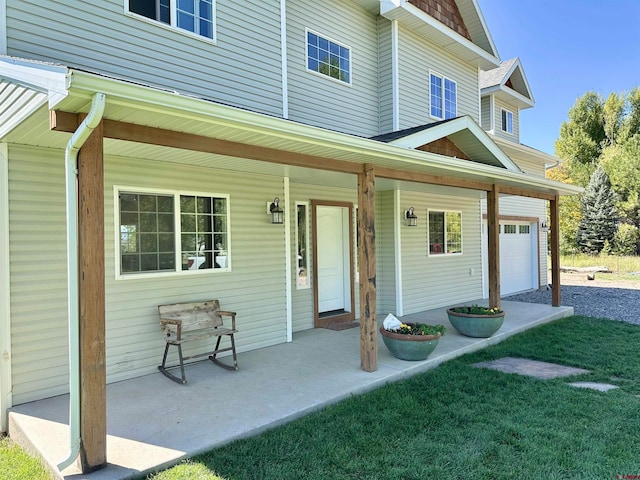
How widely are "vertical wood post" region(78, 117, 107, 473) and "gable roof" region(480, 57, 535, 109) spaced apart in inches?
480

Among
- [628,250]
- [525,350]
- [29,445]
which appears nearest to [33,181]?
[29,445]

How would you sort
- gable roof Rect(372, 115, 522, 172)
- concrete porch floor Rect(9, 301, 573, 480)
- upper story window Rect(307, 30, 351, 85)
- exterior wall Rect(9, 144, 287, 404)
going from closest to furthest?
concrete porch floor Rect(9, 301, 573, 480) < exterior wall Rect(9, 144, 287, 404) < gable roof Rect(372, 115, 522, 172) < upper story window Rect(307, 30, 351, 85)

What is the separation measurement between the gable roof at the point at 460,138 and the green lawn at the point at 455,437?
3.06m

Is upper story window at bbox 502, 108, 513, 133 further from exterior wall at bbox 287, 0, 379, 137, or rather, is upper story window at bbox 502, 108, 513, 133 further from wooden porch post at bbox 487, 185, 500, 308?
wooden porch post at bbox 487, 185, 500, 308

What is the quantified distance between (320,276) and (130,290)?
11.4 ft

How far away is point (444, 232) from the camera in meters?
9.72

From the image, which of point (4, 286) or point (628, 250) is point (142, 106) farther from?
point (628, 250)

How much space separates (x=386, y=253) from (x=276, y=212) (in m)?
3.20

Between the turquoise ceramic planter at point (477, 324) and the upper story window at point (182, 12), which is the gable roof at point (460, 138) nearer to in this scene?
the turquoise ceramic planter at point (477, 324)

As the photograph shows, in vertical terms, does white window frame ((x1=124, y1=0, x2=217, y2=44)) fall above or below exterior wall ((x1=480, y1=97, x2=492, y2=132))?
below

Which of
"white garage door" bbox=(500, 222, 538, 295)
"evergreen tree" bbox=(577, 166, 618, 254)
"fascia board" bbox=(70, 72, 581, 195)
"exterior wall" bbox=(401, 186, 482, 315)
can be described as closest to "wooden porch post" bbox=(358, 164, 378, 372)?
"fascia board" bbox=(70, 72, 581, 195)

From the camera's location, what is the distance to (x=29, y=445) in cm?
333

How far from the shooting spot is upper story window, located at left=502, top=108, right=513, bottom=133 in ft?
43.4

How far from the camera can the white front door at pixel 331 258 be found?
7535 mm
